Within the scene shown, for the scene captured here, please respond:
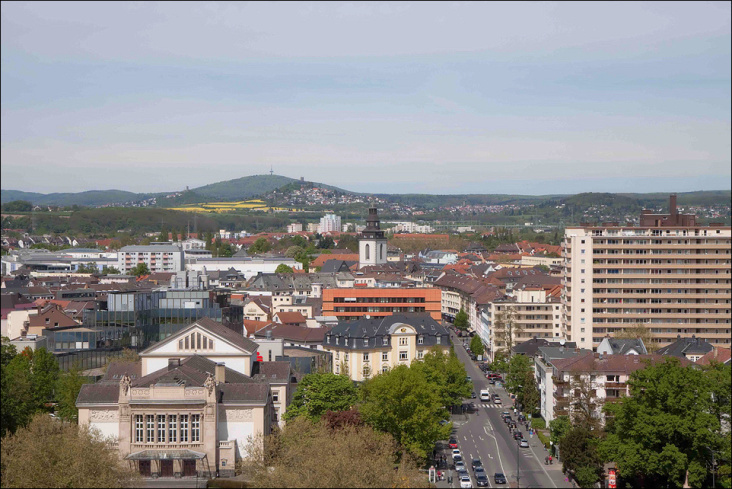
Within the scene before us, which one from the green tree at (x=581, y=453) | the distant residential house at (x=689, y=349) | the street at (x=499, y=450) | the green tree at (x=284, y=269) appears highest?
the distant residential house at (x=689, y=349)

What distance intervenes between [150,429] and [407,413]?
12.1 m

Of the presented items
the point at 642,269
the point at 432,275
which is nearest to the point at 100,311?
the point at 642,269

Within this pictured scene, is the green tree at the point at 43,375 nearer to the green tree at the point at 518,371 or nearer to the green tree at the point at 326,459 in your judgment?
the green tree at the point at 326,459

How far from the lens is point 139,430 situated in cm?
4456

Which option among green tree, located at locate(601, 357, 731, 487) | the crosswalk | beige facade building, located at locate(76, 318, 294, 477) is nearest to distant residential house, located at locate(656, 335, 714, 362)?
the crosswalk

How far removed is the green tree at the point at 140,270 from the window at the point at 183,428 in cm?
10523

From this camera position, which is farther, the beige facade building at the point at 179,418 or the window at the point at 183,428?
the window at the point at 183,428

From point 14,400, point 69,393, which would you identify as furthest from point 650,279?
point 14,400

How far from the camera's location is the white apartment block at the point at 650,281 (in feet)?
210

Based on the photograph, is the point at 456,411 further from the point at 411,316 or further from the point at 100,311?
the point at 100,311

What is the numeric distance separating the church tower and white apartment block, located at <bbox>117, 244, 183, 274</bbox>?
35889 millimetres

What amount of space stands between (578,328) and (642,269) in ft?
21.8

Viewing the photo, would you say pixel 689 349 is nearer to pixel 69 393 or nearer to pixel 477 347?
pixel 477 347

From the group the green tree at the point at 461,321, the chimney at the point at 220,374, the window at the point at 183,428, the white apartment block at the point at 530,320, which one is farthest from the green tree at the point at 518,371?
the green tree at the point at 461,321
